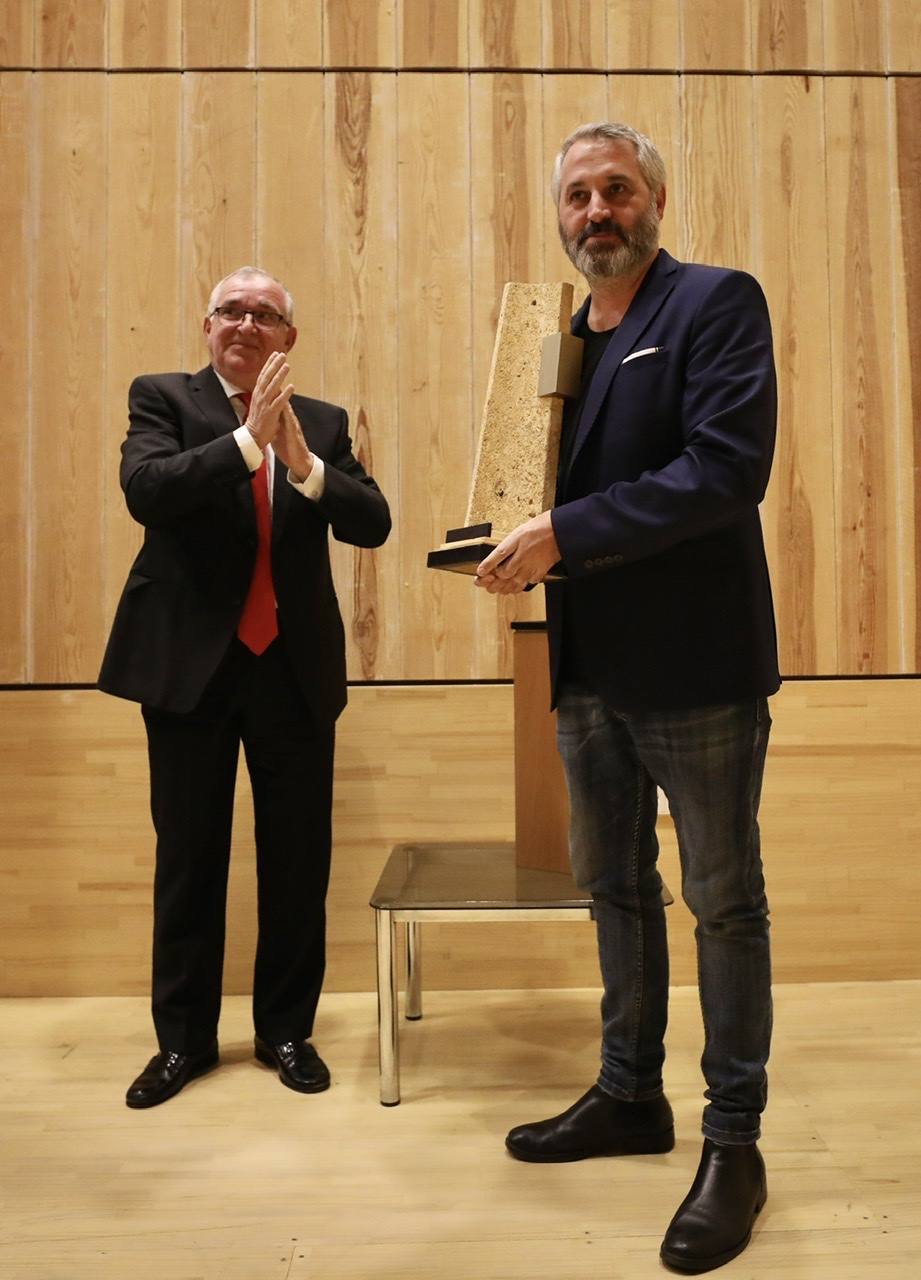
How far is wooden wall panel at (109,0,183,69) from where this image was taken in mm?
2744

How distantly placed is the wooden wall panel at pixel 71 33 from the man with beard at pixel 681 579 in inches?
70.5

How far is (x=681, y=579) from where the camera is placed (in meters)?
1.49

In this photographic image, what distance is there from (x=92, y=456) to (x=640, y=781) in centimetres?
179

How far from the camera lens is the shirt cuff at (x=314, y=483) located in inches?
78.4

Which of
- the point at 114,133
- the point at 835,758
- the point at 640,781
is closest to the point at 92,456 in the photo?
the point at 114,133

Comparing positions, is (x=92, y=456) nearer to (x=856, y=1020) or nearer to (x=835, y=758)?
(x=835, y=758)

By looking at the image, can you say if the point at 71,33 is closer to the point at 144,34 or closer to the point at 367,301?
the point at 144,34

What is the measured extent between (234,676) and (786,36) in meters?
2.32

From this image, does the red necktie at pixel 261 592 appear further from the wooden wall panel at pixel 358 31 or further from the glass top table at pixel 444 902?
the wooden wall panel at pixel 358 31

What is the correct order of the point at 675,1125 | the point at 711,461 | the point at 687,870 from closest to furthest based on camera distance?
the point at 711,461, the point at 687,870, the point at 675,1125

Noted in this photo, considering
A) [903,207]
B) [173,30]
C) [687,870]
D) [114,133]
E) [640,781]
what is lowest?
[687,870]

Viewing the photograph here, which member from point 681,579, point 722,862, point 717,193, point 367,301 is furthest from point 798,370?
point 722,862

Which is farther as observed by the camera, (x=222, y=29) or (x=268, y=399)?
(x=222, y=29)

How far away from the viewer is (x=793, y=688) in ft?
9.05
